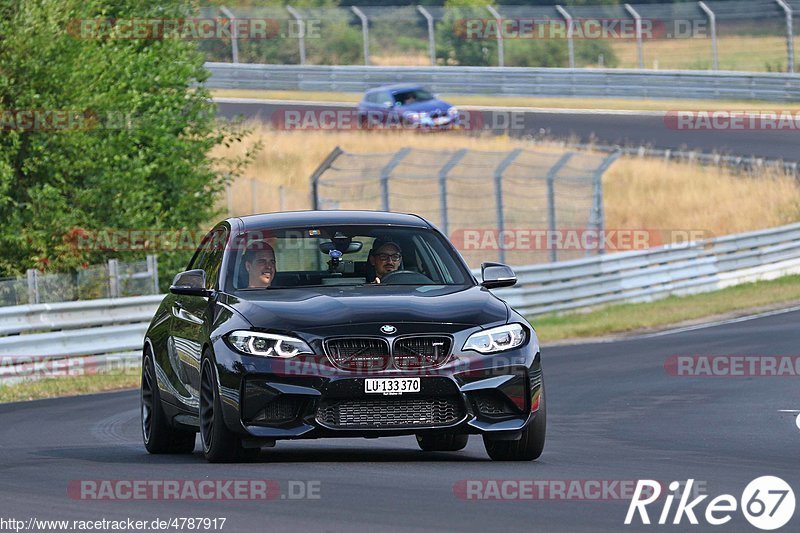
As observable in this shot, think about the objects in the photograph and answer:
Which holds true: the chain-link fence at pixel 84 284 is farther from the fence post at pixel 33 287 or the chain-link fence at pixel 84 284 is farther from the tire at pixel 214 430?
the tire at pixel 214 430

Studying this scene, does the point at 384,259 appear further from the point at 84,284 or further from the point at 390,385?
the point at 84,284

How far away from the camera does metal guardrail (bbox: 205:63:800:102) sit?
44594mm

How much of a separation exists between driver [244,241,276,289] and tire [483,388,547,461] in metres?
1.65

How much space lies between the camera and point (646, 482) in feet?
28.2

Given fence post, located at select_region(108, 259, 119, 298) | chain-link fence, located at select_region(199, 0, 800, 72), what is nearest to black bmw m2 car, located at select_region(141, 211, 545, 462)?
fence post, located at select_region(108, 259, 119, 298)

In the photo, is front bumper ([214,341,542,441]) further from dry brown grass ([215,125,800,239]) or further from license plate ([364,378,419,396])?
dry brown grass ([215,125,800,239])

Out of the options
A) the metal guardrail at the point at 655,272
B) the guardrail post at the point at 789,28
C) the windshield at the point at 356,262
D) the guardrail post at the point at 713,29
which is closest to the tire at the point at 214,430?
the windshield at the point at 356,262

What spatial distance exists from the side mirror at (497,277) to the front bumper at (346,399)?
1010 millimetres

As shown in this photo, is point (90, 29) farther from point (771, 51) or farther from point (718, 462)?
point (771, 51)

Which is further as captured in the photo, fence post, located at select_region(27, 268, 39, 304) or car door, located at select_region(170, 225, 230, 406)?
fence post, located at select_region(27, 268, 39, 304)

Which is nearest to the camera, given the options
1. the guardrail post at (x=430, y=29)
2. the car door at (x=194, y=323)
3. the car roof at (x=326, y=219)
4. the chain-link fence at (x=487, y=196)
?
the car door at (x=194, y=323)

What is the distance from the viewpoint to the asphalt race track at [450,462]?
7508 millimetres

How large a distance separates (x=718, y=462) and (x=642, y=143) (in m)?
33.7

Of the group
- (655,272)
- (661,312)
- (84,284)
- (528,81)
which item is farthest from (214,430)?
(528,81)
